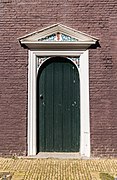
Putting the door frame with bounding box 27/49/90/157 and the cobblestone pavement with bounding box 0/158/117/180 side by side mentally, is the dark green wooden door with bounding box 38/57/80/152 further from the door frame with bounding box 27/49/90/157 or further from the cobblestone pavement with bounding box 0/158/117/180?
the cobblestone pavement with bounding box 0/158/117/180

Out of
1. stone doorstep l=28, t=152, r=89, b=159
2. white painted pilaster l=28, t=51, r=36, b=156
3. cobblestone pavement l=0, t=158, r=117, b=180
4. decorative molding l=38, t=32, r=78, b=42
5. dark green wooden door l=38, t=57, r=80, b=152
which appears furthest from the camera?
dark green wooden door l=38, t=57, r=80, b=152

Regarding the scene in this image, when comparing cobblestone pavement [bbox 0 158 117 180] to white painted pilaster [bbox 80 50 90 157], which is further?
white painted pilaster [bbox 80 50 90 157]

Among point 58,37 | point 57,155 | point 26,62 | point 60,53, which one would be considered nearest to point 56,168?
point 57,155

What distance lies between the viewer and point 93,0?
902 cm

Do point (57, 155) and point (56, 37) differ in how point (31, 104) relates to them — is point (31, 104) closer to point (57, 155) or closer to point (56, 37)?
point (57, 155)

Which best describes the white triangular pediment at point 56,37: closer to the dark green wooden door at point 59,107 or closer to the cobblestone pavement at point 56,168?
the dark green wooden door at point 59,107

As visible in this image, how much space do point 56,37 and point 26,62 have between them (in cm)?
103

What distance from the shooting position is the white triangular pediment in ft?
28.9

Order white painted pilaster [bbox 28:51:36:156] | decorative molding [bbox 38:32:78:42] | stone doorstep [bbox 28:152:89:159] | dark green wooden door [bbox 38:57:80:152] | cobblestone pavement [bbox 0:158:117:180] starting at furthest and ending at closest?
dark green wooden door [bbox 38:57:80:152], decorative molding [bbox 38:32:78:42], white painted pilaster [bbox 28:51:36:156], stone doorstep [bbox 28:152:89:159], cobblestone pavement [bbox 0:158:117:180]

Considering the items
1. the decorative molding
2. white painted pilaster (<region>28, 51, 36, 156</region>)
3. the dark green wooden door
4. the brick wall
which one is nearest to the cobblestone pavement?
white painted pilaster (<region>28, 51, 36, 156</region>)

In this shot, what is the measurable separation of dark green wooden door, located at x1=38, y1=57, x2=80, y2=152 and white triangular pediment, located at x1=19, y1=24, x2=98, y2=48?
1.84 feet

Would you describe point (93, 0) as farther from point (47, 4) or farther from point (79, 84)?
point (79, 84)

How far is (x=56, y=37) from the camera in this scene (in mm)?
8938

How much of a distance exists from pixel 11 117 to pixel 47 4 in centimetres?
316
